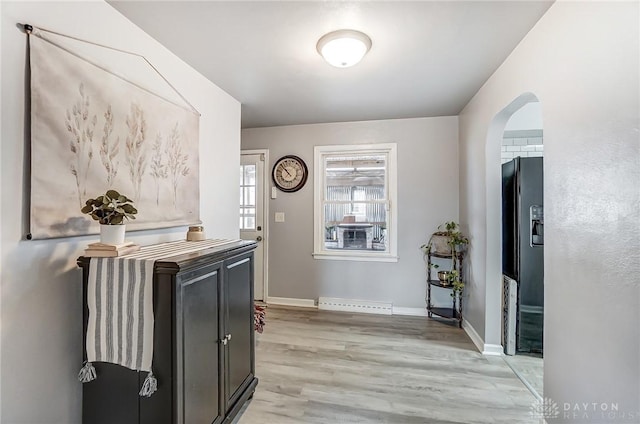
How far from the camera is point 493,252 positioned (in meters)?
2.65

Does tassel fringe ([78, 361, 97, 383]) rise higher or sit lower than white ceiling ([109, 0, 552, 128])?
lower

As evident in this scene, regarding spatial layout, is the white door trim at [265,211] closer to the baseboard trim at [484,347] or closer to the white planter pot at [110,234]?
the baseboard trim at [484,347]

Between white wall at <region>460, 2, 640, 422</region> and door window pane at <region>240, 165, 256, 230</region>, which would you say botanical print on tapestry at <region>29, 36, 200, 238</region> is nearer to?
door window pane at <region>240, 165, 256, 230</region>

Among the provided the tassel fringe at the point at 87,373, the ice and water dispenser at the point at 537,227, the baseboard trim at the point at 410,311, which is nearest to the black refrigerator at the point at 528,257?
the ice and water dispenser at the point at 537,227

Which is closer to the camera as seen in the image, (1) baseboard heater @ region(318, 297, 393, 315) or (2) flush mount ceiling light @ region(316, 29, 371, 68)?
(2) flush mount ceiling light @ region(316, 29, 371, 68)

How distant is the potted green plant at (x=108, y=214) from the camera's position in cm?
133

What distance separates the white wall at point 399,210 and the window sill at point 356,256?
0.19ft

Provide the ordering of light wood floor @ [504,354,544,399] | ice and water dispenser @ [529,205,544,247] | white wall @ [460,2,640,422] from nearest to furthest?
1. white wall @ [460,2,640,422]
2. light wood floor @ [504,354,544,399]
3. ice and water dispenser @ [529,205,544,247]

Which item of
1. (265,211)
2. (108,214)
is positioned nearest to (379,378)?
(108,214)

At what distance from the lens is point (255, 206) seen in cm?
408

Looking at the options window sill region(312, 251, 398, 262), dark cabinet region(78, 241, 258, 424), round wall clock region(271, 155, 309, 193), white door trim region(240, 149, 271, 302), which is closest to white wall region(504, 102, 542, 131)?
A: window sill region(312, 251, 398, 262)

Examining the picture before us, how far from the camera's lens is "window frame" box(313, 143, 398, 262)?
370 centimetres

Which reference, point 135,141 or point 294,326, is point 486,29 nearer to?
point 135,141

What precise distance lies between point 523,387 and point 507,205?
156 centimetres
